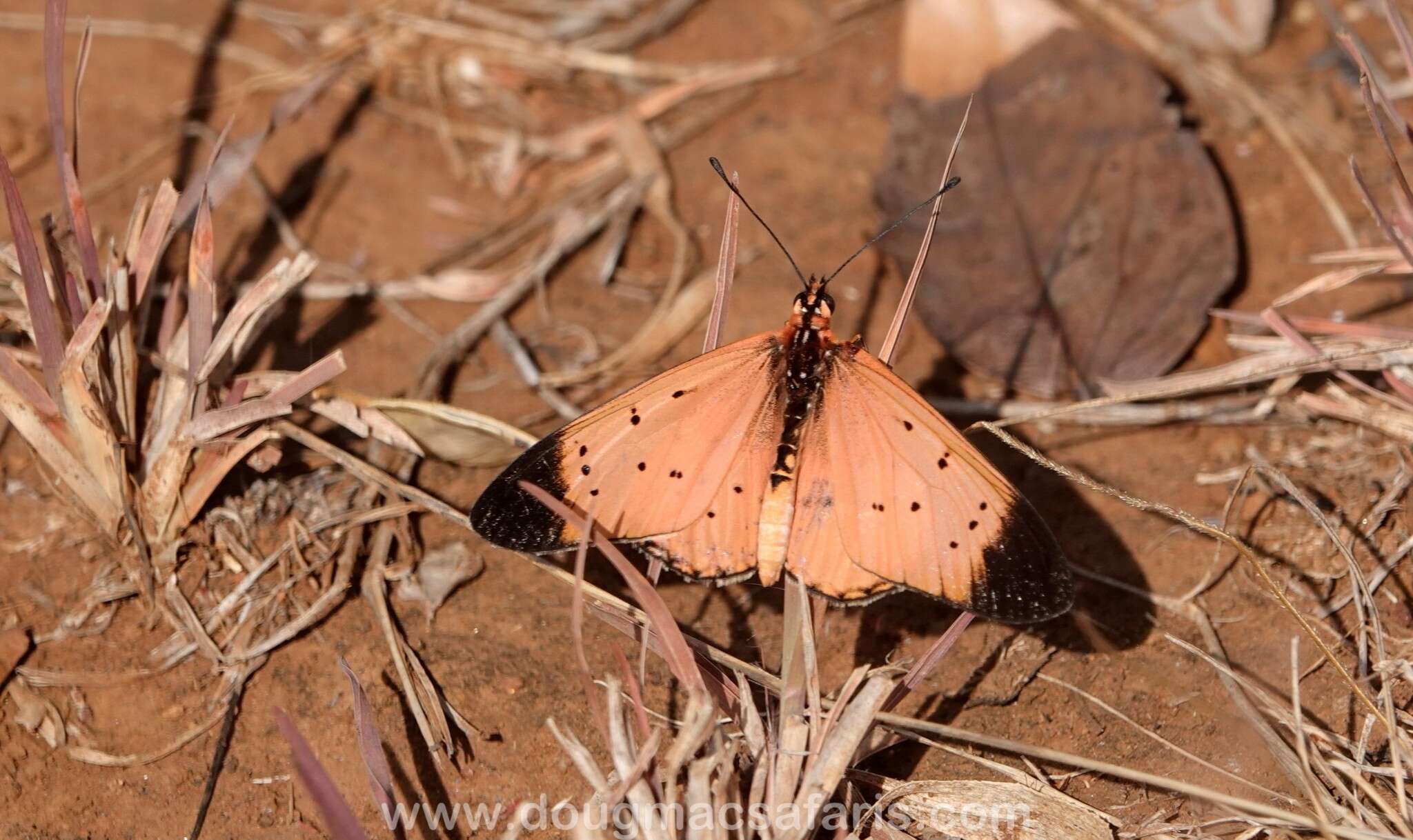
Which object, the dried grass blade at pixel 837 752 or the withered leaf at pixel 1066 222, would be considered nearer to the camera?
the dried grass blade at pixel 837 752

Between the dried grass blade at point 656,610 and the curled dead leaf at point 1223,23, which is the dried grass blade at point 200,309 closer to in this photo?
the dried grass blade at point 656,610

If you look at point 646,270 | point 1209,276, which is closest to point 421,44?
point 646,270

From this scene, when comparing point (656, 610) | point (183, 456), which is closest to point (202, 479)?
point (183, 456)

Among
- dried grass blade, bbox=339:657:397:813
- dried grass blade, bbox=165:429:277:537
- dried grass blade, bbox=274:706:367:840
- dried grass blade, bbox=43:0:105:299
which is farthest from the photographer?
dried grass blade, bbox=165:429:277:537

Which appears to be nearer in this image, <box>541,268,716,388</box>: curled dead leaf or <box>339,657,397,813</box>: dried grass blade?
<box>339,657,397,813</box>: dried grass blade

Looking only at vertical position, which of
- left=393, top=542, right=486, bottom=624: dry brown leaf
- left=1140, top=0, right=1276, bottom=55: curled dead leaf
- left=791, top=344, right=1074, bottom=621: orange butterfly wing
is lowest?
left=393, top=542, right=486, bottom=624: dry brown leaf

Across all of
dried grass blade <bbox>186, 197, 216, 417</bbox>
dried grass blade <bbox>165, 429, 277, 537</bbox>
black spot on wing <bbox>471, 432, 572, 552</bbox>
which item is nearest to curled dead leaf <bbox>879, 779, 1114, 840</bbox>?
black spot on wing <bbox>471, 432, 572, 552</bbox>

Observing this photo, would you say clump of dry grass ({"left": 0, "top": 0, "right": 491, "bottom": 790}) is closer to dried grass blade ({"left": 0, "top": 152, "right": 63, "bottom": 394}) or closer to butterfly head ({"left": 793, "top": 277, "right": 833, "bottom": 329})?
dried grass blade ({"left": 0, "top": 152, "right": 63, "bottom": 394})

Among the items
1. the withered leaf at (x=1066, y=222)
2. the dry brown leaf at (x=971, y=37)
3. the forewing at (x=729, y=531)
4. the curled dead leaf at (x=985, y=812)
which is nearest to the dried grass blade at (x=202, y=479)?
the forewing at (x=729, y=531)
